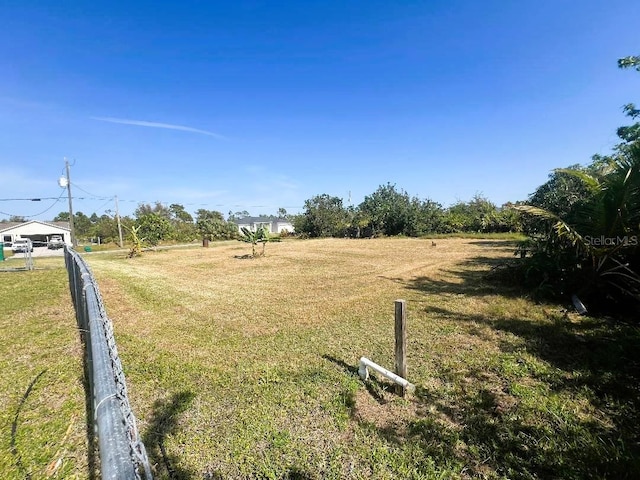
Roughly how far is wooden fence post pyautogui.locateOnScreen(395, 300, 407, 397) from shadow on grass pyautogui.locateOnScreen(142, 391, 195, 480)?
2.22m

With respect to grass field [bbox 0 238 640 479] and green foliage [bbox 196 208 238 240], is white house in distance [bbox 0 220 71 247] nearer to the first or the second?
green foliage [bbox 196 208 238 240]

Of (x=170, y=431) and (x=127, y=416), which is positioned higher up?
(x=127, y=416)

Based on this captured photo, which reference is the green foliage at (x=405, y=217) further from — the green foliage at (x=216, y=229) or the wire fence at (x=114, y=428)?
the wire fence at (x=114, y=428)

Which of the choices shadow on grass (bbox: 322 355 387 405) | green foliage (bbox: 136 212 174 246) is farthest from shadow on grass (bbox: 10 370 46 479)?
green foliage (bbox: 136 212 174 246)

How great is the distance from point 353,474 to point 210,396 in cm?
182

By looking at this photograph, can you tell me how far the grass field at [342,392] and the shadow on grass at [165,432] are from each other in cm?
2

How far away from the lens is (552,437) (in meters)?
2.65

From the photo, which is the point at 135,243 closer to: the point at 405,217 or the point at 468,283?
the point at 468,283

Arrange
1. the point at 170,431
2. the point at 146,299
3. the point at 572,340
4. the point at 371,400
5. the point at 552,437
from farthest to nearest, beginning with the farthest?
the point at 146,299, the point at 572,340, the point at 371,400, the point at 170,431, the point at 552,437

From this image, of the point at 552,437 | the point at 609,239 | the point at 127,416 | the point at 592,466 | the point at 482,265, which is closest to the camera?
the point at 127,416

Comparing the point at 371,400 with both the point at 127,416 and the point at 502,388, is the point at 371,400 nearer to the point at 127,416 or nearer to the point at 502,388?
the point at 502,388

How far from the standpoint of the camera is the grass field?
8.14 ft

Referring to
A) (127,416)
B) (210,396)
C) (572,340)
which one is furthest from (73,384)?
(572,340)

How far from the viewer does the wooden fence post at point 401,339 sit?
3438 mm
